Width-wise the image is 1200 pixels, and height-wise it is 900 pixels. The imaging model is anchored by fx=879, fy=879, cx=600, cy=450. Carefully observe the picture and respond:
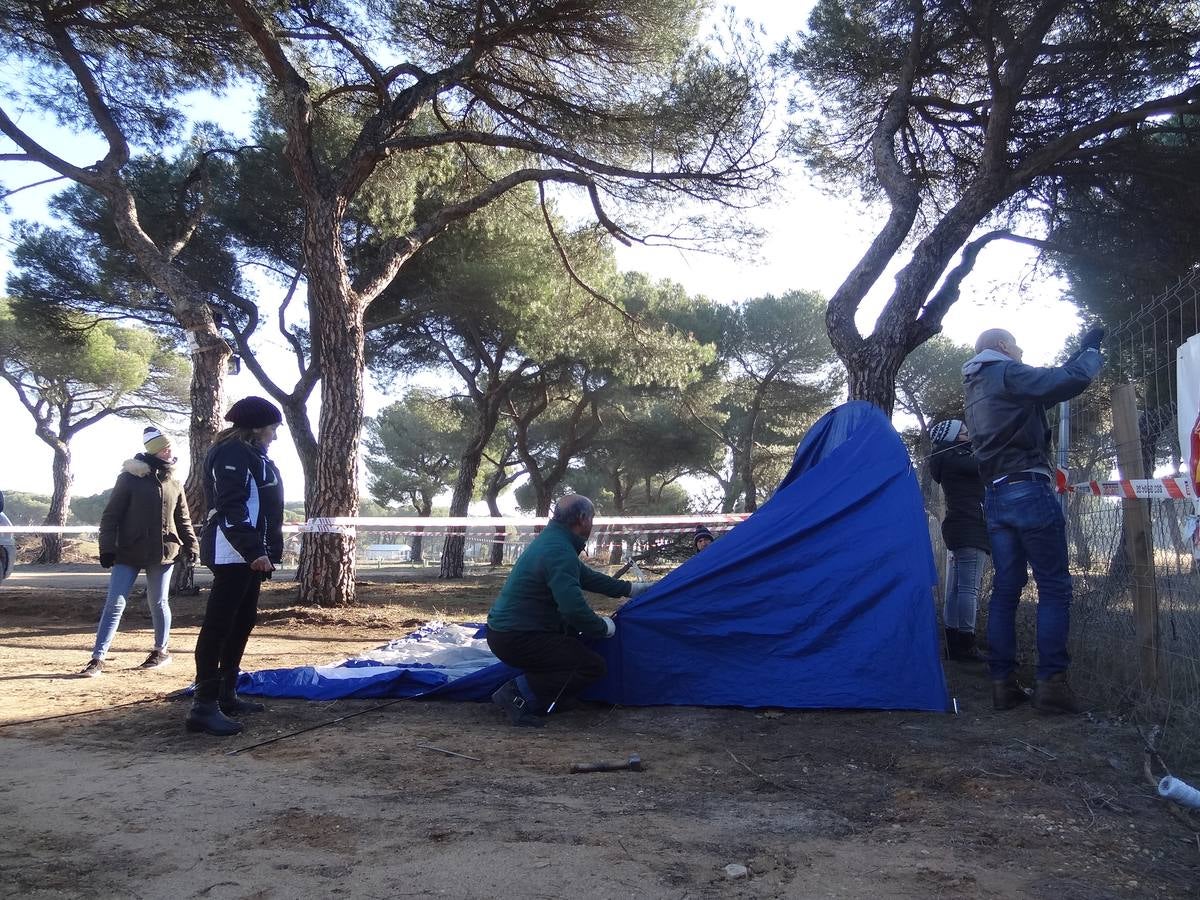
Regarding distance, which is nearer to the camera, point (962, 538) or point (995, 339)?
point (995, 339)

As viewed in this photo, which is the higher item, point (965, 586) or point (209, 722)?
point (965, 586)

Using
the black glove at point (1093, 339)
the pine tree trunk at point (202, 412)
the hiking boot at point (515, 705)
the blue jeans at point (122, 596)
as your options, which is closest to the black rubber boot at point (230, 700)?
the hiking boot at point (515, 705)

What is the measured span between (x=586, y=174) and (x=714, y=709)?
24.3 ft

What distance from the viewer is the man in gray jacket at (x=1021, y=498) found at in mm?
3918

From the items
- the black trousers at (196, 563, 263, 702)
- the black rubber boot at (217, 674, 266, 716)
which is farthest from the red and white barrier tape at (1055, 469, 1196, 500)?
the black rubber boot at (217, 674, 266, 716)

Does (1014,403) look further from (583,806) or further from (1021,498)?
(583,806)

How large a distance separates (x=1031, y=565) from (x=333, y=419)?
702cm

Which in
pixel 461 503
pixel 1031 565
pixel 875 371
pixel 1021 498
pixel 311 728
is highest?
pixel 875 371

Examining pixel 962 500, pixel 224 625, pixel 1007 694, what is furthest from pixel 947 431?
pixel 224 625

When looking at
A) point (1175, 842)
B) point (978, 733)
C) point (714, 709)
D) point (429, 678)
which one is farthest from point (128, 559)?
point (1175, 842)

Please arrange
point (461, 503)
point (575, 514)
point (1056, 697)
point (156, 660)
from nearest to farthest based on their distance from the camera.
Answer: point (1056, 697)
point (575, 514)
point (156, 660)
point (461, 503)

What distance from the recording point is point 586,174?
33.7ft

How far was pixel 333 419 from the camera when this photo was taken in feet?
29.9

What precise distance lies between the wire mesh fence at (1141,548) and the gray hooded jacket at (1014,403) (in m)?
0.38
